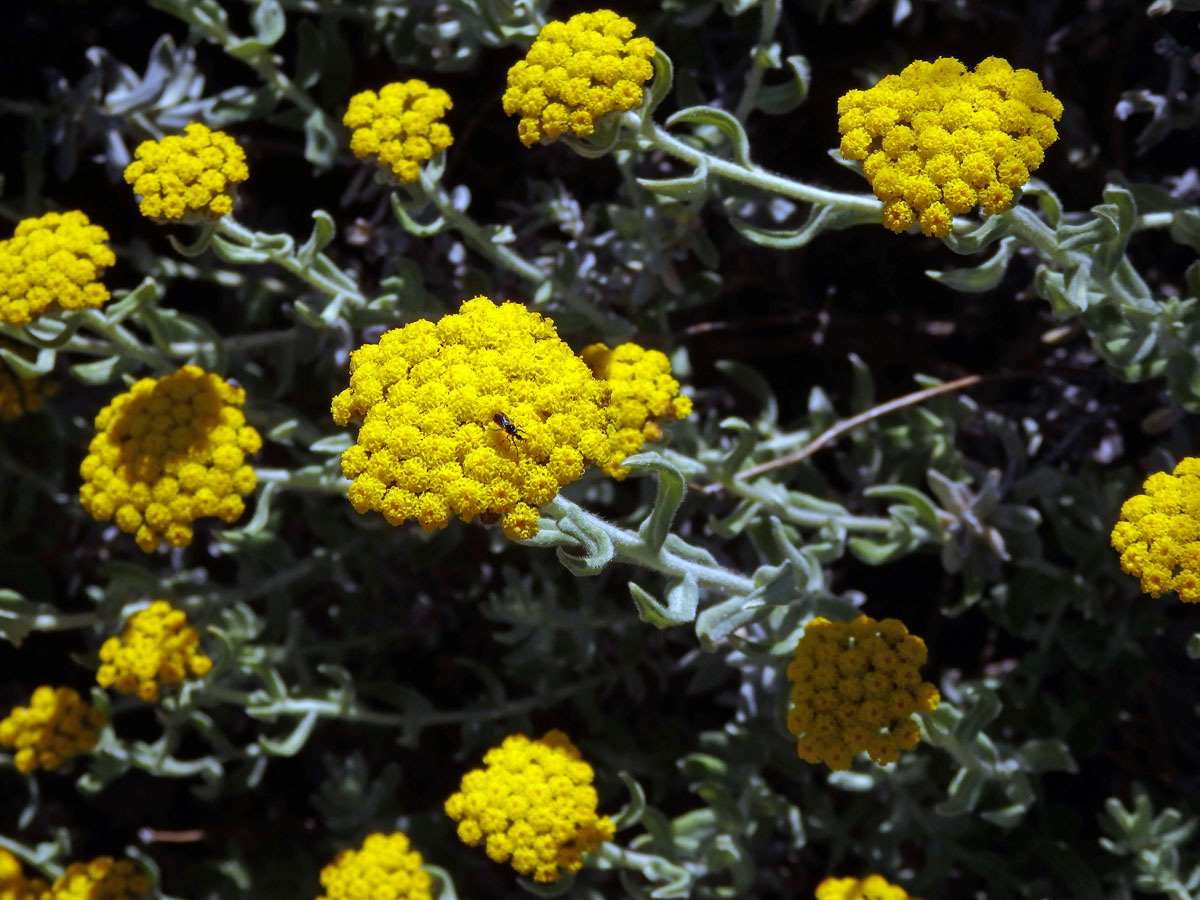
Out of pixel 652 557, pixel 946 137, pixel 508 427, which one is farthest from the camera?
pixel 652 557

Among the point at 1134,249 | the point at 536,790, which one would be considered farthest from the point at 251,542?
the point at 1134,249

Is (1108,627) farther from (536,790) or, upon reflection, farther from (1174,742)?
(536,790)

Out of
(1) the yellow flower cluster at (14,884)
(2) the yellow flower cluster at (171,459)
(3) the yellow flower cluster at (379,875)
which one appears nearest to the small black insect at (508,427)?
(2) the yellow flower cluster at (171,459)

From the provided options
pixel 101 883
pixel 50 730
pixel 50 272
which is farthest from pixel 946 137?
pixel 101 883

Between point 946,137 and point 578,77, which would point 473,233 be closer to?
point 578,77

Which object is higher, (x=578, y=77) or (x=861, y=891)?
(x=578, y=77)
